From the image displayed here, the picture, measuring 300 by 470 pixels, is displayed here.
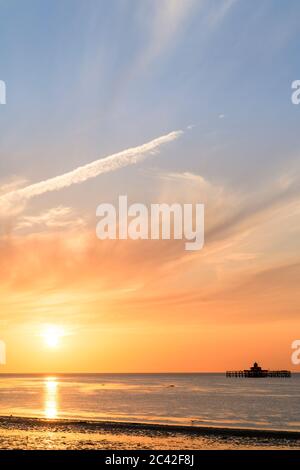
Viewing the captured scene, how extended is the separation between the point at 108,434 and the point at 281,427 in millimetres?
23931

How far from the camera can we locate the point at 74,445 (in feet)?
123

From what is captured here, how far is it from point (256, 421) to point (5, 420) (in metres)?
31.1

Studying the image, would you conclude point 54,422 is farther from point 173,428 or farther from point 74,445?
point 74,445

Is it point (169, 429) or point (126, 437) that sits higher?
point (126, 437)

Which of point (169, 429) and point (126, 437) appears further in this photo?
point (169, 429)

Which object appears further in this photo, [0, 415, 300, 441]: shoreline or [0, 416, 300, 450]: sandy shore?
[0, 415, 300, 441]: shoreline

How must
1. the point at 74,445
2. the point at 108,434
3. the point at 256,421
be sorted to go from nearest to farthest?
the point at 74,445 < the point at 108,434 < the point at 256,421

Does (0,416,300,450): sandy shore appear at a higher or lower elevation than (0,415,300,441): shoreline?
higher

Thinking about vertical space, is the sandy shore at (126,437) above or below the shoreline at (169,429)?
above

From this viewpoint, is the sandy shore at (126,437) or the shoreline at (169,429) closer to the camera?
the sandy shore at (126,437)
